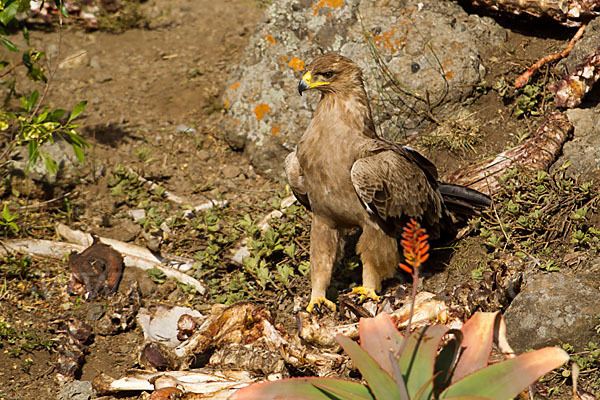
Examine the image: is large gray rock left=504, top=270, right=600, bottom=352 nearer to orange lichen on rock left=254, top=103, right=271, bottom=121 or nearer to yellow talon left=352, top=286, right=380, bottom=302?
yellow talon left=352, top=286, right=380, bottom=302

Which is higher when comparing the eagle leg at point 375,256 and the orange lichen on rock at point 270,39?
the orange lichen on rock at point 270,39

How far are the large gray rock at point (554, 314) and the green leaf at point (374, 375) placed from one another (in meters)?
1.51

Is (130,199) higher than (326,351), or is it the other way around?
(326,351)

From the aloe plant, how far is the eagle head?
6.49 ft

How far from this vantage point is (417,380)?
8.45 feet

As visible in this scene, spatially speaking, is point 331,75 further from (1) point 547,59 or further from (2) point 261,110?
(1) point 547,59

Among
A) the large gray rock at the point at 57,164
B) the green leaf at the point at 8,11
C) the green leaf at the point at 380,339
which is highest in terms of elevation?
the green leaf at the point at 8,11

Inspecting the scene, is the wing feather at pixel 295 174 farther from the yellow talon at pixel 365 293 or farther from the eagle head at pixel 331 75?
the yellow talon at pixel 365 293

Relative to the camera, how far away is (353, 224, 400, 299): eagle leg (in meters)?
4.45

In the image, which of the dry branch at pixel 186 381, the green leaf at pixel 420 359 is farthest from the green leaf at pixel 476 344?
the dry branch at pixel 186 381

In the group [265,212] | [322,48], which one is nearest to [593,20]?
[322,48]

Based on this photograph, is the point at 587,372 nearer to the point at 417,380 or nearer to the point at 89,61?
the point at 417,380

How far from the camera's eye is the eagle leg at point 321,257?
4566 millimetres

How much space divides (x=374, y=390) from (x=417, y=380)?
196mm
